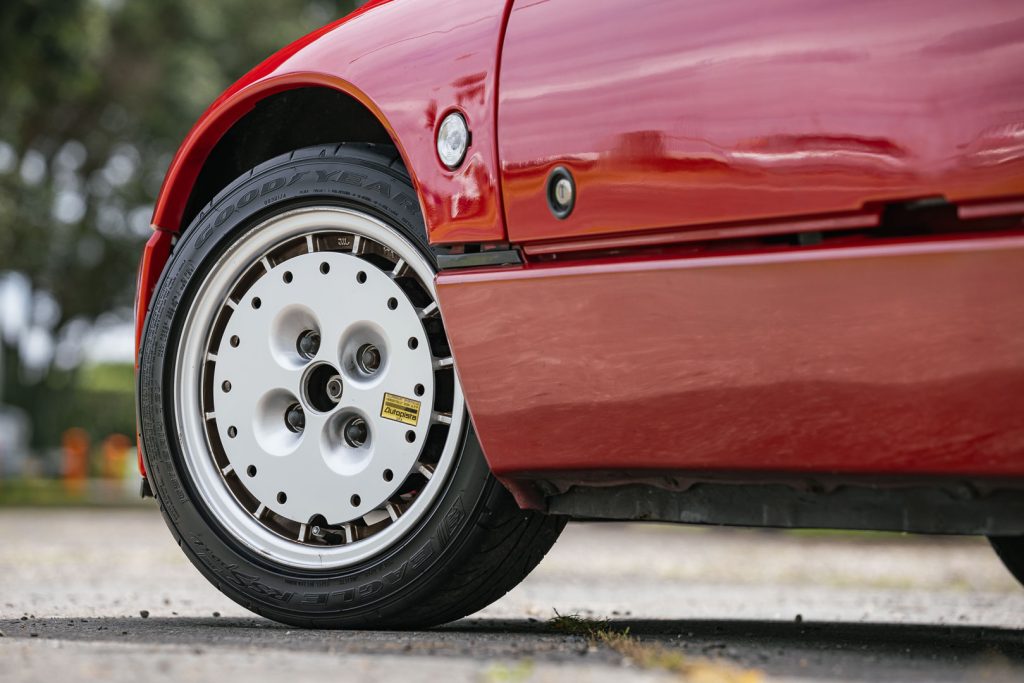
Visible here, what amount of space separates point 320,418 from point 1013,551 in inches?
86.0

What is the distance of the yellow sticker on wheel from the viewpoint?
9.81 feet

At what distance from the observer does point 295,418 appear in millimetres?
3189

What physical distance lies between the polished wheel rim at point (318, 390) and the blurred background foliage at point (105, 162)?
18552mm

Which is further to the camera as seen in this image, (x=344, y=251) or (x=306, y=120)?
(x=306, y=120)

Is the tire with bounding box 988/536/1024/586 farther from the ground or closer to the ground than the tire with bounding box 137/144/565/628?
closer to the ground

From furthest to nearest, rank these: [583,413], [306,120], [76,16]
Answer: [76,16]
[306,120]
[583,413]

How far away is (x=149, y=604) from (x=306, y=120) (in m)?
1.77

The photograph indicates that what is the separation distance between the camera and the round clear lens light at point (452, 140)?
2865 mm

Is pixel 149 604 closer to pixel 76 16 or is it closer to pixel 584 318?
pixel 584 318

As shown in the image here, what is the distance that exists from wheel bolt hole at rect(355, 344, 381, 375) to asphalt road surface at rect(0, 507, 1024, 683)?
1.95 feet

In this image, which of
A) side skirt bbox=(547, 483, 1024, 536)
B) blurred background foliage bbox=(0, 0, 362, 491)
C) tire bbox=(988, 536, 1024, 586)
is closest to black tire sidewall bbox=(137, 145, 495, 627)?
side skirt bbox=(547, 483, 1024, 536)

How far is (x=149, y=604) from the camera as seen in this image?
4344 mm

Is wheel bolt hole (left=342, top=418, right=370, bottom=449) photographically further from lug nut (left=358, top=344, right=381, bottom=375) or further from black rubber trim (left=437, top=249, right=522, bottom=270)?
black rubber trim (left=437, top=249, right=522, bottom=270)

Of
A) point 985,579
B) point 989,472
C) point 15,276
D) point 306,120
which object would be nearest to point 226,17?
point 15,276
